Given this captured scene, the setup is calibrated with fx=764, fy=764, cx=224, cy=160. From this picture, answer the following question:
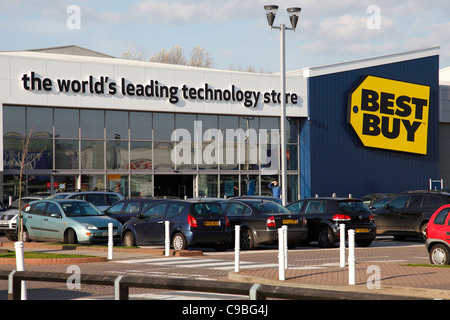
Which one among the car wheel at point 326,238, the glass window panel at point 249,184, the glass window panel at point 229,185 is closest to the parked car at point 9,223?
the car wheel at point 326,238

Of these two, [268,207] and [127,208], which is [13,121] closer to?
[127,208]

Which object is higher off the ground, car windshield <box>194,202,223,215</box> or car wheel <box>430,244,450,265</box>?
car windshield <box>194,202,223,215</box>

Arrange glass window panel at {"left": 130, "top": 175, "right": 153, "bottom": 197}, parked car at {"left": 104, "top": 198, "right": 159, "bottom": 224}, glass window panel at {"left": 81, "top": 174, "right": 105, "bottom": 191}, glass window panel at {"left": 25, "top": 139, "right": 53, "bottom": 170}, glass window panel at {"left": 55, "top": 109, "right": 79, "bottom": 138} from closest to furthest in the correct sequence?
1. parked car at {"left": 104, "top": 198, "right": 159, "bottom": 224}
2. glass window panel at {"left": 25, "top": 139, "right": 53, "bottom": 170}
3. glass window panel at {"left": 55, "top": 109, "right": 79, "bottom": 138}
4. glass window panel at {"left": 81, "top": 174, "right": 105, "bottom": 191}
5. glass window panel at {"left": 130, "top": 175, "right": 153, "bottom": 197}

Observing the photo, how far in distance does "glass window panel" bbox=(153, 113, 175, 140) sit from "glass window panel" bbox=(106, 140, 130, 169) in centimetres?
185

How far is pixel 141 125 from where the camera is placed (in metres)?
38.6

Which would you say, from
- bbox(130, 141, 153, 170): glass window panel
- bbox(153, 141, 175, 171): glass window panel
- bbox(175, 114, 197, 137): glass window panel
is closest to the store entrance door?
bbox(153, 141, 175, 171): glass window panel

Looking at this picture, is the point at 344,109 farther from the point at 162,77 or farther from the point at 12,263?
the point at 12,263

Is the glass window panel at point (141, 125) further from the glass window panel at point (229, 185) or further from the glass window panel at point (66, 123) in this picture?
the glass window panel at point (229, 185)

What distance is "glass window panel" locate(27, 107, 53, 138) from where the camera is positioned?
35.3 metres

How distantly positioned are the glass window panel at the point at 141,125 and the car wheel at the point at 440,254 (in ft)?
79.0

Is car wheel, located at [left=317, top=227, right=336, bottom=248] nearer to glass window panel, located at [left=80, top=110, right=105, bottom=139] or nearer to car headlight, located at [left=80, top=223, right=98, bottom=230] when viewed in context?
car headlight, located at [left=80, top=223, right=98, bottom=230]

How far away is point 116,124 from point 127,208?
1444cm
